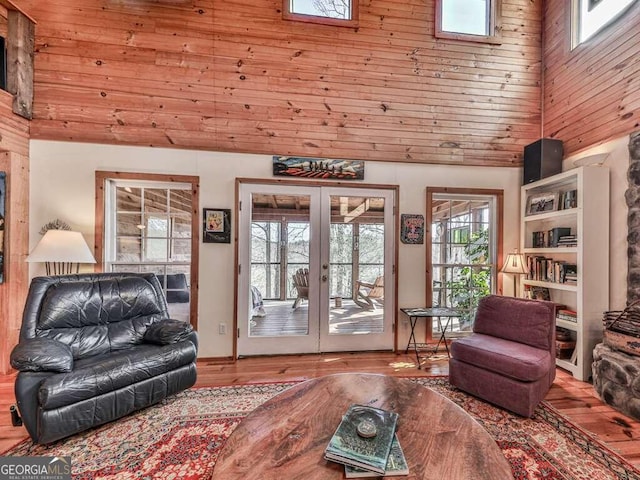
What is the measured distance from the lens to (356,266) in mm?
3729

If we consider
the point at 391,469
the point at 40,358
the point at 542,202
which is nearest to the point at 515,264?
the point at 542,202

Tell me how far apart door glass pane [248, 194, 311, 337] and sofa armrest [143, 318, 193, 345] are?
104cm

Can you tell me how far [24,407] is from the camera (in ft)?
6.16

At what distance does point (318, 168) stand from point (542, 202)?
280cm

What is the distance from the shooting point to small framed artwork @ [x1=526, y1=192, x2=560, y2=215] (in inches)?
136

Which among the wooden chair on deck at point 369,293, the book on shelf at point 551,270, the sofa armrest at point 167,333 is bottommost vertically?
the sofa armrest at point 167,333

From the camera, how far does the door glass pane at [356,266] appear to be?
3.69 meters

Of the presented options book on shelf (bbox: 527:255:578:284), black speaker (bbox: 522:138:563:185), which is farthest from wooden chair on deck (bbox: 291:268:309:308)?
black speaker (bbox: 522:138:563:185)

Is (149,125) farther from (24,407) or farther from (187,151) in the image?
(24,407)

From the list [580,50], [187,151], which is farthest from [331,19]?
[580,50]

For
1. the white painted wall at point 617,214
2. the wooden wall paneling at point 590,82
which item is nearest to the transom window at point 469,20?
the wooden wall paneling at point 590,82

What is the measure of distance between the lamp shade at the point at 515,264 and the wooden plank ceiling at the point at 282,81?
4.24ft

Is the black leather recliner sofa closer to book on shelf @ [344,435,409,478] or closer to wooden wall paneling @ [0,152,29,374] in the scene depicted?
wooden wall paneling @ [0,152,29,374]

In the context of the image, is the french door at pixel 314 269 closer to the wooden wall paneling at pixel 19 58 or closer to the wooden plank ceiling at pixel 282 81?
the wooden plank ceiling at pixel 282 81
